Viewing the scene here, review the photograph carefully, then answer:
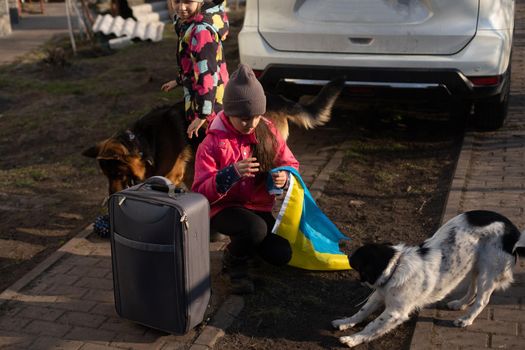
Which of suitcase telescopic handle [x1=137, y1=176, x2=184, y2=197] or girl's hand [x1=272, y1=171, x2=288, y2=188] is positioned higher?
suitcase telescopic handle [x1=137, y1=176, x2=184, y2=197]

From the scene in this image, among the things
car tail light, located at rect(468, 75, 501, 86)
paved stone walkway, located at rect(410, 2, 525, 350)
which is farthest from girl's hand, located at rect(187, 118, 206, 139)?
car tail light, located at rect(468, 75, 501, 86)

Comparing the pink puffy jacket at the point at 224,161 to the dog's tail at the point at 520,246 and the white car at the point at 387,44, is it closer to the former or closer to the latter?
the dog's tail at the point at 520,246

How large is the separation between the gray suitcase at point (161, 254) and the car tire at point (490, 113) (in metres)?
4.07

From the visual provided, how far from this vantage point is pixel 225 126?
4039 millimetres

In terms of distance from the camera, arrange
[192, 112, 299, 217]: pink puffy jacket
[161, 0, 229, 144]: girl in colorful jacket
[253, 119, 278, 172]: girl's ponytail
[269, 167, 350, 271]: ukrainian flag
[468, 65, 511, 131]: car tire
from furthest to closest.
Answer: [468, 65, 511, 131]: car tire, [161, 0, 229, 144]: girl in colorful jacket, [269, 167, 350, 271]: ukrainian flag, [253, 119, 278, 172]: girl's ponytail, [192, 112, 299, 217]: pink puffy jacket

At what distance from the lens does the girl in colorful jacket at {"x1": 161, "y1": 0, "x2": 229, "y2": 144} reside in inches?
179

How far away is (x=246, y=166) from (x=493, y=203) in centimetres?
242

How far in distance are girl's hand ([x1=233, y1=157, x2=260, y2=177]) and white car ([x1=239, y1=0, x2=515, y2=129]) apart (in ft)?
9.08

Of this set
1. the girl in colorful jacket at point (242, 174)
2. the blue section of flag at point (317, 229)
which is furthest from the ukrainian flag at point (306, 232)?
the girl in colorful jacket at point (242, 174)

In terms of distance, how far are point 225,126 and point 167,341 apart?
1.24m

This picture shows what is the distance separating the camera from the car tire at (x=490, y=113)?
22.4ft

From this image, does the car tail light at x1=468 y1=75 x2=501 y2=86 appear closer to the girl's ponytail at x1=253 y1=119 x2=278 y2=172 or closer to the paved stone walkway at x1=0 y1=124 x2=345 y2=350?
the girl's ponytail at x1=253 y1=119 x2=278 y2=172

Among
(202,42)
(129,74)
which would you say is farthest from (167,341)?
(129,74)

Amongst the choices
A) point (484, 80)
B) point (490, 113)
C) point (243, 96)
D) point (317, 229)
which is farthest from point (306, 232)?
point (490, 113)
